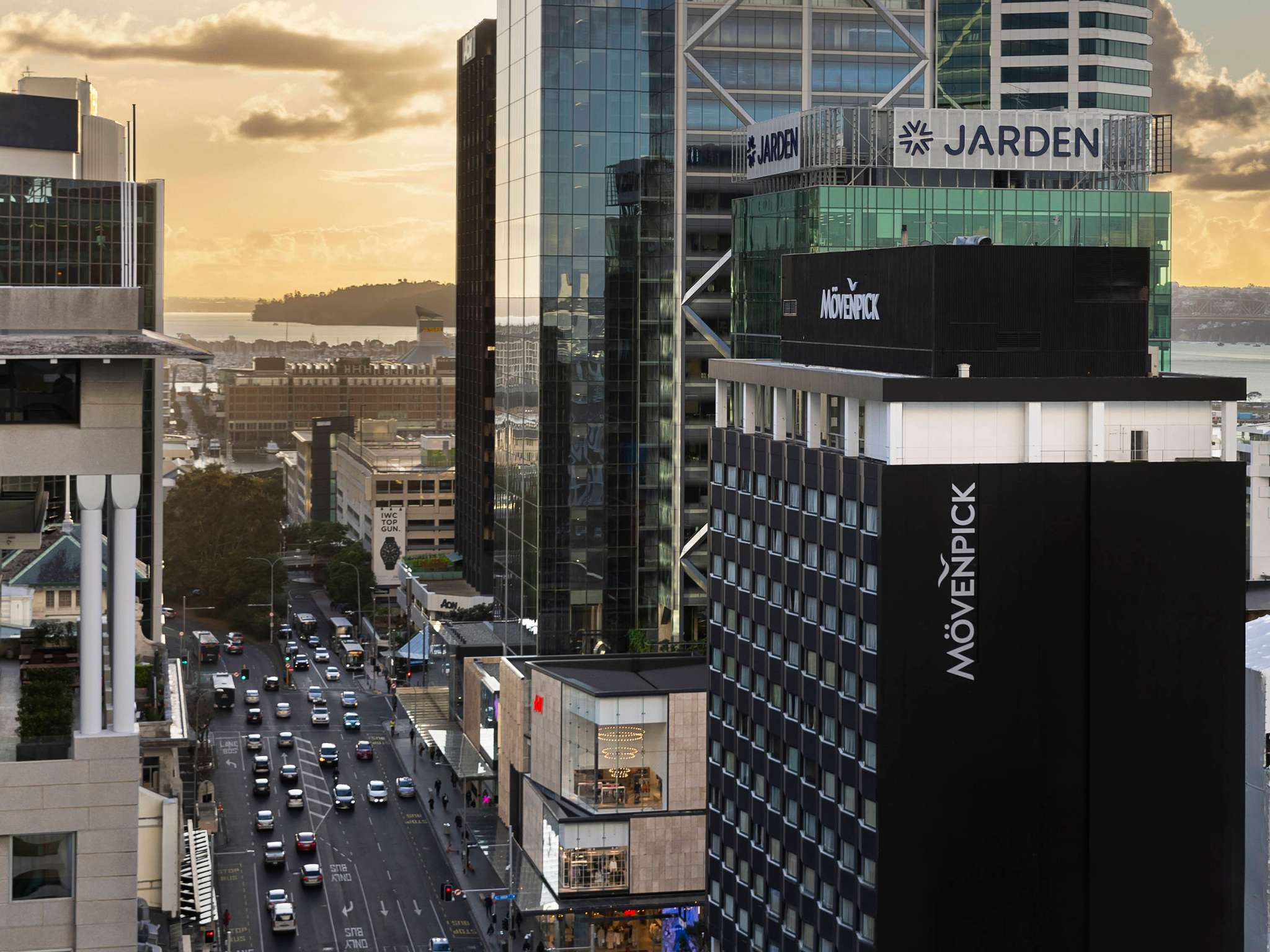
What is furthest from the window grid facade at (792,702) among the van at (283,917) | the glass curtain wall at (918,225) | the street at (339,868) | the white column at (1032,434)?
the van at (283,917)

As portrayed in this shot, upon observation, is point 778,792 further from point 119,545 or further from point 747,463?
point 119,545

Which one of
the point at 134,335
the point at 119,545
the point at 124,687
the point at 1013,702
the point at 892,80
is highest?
the point at 892,80

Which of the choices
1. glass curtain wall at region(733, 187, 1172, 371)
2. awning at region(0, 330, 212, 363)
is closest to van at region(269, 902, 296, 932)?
glass curtain wall at region(733, 187, 1172, 371)

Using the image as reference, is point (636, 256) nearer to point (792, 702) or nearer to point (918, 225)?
point (918, 225)

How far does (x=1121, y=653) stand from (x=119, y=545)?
181 ft

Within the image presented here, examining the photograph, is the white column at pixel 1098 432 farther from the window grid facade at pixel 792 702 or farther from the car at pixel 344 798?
the car at pixel 344 798

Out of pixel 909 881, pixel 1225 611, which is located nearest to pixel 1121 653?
pixel 1225 611

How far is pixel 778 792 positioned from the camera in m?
96.6

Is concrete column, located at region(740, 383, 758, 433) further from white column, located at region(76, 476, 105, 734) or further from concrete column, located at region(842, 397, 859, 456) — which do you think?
white column, located at region(76, 476, 105, 734)

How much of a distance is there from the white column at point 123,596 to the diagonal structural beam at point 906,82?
146539 mm

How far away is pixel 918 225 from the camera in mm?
130750

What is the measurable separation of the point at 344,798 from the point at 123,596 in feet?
462

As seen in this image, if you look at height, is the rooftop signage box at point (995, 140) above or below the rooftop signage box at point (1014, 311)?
above

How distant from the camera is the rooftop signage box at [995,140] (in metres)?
131
